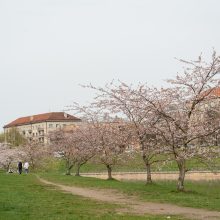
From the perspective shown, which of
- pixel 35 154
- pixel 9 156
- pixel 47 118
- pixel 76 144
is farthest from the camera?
pixel 47 118

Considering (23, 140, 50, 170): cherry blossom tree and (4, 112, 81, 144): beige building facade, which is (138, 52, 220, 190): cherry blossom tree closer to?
(23, 140, 50, 170): cherry blossom tree

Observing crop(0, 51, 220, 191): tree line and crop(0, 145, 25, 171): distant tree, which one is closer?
crop(0, 51, 220, 191): tree line

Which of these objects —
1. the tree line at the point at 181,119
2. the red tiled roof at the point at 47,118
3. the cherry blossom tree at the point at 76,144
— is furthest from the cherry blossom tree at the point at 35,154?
the red tiled roof at the point at 47,118

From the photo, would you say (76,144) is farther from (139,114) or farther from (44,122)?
(44,122)

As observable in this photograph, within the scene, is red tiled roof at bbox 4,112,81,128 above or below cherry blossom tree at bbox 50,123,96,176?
above

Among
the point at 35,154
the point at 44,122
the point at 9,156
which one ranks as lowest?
the point at 9,156

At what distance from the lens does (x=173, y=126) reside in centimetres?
2327

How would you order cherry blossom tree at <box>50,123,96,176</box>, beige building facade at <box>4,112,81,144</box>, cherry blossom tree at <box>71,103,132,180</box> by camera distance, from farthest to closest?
beige building facade at <box>4,112,81,144</box>
cherry blossom tree at <box>50,123,96,176</box>
cherry blossom tree at <box>71,103,132,180</box>

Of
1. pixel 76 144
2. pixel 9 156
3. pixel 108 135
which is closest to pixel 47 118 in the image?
Result: pixel 9 156

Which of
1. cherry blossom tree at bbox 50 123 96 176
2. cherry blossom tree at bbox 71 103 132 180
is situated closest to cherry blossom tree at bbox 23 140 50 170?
cherry blossom tree at bbox 50 123 96 176

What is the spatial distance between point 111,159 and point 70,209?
2293 cm

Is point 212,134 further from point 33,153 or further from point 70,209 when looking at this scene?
point 33,153

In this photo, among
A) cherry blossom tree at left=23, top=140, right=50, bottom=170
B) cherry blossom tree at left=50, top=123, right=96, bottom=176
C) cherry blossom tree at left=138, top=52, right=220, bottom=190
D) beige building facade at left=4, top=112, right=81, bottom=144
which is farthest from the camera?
beige building facade at left=4, top=112, right=81, bottom=144

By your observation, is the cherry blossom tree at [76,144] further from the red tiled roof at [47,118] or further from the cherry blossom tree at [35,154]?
the red tiled roof at [47,118]
